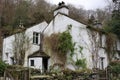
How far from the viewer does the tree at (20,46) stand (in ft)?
112

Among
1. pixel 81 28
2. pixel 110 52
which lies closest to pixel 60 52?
pixel 81 28

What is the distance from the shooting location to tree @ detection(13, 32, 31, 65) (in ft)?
112

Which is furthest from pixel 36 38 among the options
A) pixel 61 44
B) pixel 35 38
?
pixel 61 44

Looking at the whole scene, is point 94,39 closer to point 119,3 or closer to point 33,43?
point 33,43

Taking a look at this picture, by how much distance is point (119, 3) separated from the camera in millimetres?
40312

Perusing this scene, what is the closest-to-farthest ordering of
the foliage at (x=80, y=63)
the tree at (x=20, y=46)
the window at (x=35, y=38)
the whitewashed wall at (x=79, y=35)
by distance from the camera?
the foliage at (x=80, y=63), the whitewashed wall at (x=79, y=35), the tree at (x=20, y=46), the window at (x=35, y=38)

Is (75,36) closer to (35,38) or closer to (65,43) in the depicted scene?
(65,43)

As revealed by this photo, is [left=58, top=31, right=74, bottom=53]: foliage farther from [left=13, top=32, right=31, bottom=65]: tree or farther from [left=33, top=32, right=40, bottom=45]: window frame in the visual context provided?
[left=13, top=32, right=31, bottom=65]: tree

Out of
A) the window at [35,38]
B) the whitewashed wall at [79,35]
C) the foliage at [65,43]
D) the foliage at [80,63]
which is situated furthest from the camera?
the window at [35,38]

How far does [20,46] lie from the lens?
34.4 metres

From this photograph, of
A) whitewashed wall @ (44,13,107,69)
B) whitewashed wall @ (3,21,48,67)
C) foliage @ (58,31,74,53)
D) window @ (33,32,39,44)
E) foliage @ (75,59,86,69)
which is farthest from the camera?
window @ (33,32,39,44)

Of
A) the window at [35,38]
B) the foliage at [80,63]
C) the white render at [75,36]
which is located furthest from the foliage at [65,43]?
the window at [35,38]

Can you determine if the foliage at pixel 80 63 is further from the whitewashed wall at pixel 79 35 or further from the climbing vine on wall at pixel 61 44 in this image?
the climbing vine on wall at pixel 61 44

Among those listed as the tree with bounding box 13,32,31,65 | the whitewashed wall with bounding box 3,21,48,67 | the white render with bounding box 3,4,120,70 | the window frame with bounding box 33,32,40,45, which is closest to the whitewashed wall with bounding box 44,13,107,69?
the white render with bounding box 3,4,120,70
